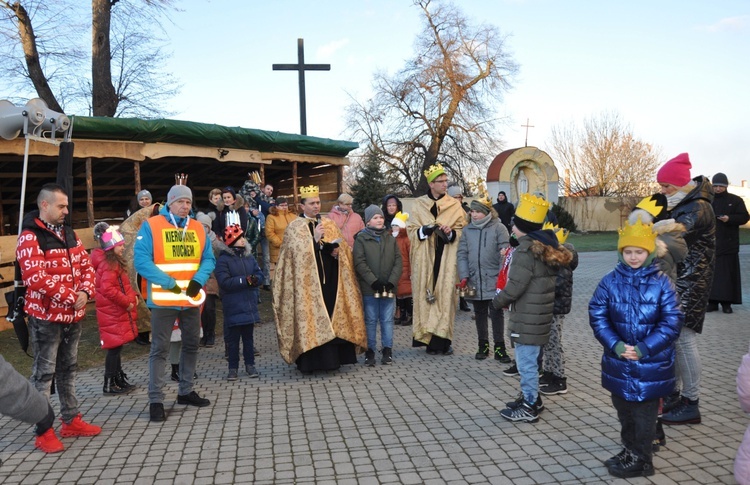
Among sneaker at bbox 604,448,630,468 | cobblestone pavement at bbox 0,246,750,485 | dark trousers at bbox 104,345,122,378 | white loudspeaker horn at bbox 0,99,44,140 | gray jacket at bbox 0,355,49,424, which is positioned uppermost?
white loudspeaker horn at bbox 0,99,44,140

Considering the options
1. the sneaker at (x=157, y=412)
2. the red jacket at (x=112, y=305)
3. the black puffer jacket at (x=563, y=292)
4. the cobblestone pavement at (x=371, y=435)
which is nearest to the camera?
the cobblestone pavement at (x=371, y=435)

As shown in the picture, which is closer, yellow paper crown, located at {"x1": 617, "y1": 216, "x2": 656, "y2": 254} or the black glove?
yellow paper crown, located at {"x1": 617, "y1": 216, "x2": 656, "y2": 254}

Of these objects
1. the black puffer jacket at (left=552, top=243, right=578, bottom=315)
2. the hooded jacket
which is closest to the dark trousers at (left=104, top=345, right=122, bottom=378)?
the hooded jacket

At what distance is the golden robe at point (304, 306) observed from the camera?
691 cm

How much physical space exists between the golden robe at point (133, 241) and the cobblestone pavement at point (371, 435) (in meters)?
1.86

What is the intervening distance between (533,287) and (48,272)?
381 centimetres

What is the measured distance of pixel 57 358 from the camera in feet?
17.3

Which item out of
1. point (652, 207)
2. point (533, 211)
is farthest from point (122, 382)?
point (652, 207)

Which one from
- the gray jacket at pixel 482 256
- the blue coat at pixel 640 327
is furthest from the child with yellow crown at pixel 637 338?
the gray jacket at pixel 482 256

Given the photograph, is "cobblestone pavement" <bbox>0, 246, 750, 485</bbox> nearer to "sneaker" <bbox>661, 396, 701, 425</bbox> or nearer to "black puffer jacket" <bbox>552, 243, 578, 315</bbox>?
"sneaker" <bbox>661, 396, 701, 425</bbox>

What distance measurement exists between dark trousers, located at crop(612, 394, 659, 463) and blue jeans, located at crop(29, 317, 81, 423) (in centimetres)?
414

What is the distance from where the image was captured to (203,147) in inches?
484

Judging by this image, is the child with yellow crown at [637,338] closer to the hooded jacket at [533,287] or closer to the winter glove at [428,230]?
the hooded jacket at [533,287]

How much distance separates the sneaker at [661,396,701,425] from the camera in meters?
4.97
